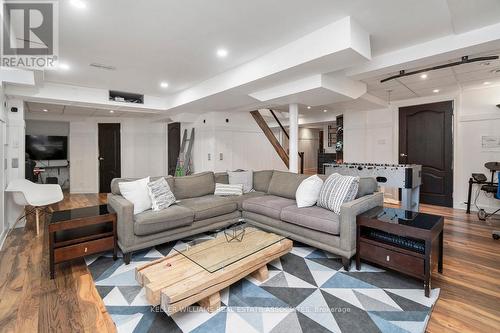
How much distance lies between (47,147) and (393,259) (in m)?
8.98

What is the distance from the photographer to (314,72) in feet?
10.7

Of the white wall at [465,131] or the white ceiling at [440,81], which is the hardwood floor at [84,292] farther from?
the white ceiling at [440,81]

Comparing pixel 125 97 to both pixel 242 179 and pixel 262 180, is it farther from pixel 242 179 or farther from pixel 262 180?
pixel 262 180

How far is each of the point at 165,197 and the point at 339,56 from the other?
2680mm

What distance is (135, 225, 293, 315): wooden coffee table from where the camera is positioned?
1712 millimetres

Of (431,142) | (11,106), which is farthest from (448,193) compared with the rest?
(11,106)

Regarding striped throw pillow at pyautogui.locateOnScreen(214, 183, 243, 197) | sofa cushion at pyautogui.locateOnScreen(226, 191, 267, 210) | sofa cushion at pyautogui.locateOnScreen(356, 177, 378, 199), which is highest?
sofa cushion at pyautogui.locateOnScreen(356, 177, 378, 199)

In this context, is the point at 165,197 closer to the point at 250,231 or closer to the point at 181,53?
the point at 250,231

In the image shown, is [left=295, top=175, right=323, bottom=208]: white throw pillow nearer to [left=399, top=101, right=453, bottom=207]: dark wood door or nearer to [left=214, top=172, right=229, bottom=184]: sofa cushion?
[left=214, top=172, right=229, bottom=184]: sofa cushion

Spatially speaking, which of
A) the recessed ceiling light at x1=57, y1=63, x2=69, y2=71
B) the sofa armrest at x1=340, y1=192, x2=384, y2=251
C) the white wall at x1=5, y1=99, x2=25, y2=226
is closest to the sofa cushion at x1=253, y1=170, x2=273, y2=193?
the sofa armrest at x1=340, y1=192, x2=384, y2=251

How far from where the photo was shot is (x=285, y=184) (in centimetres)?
389

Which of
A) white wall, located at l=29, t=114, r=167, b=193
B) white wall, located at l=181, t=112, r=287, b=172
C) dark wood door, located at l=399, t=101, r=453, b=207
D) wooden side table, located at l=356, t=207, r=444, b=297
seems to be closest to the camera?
wooden side table, located at l=356, t=207, r=444, b=297
